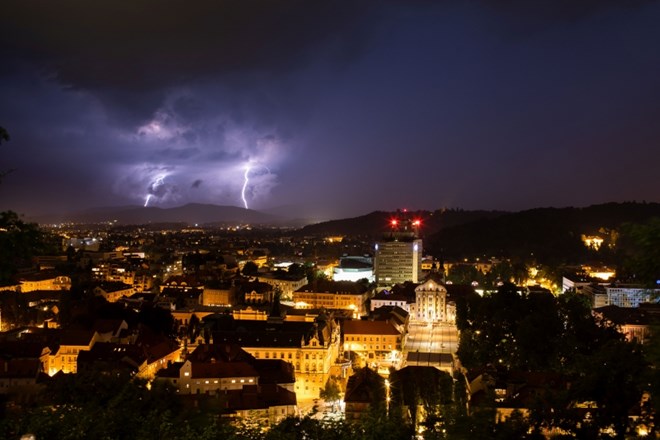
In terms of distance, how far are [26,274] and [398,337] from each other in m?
38.6

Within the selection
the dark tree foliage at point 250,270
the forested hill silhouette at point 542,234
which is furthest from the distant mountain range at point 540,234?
the dark tree foliage at point 250,270

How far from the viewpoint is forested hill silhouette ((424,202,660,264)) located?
9581 centimetres

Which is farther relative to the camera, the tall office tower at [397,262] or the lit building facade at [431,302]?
the tall office tower at [397,262]

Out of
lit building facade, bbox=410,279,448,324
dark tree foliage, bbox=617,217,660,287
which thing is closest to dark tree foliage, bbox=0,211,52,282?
dark tree foliage, bbox=617,217,660,287

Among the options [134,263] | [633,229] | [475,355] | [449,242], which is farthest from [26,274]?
[449,242]

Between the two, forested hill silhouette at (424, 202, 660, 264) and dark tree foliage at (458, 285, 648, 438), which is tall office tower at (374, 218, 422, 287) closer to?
forested hill silhouette at (424, 202, 660, 264)

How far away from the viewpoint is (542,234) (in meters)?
111

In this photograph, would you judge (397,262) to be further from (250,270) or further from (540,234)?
(540,234)

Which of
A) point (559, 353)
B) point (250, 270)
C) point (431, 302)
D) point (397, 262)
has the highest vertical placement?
point (397, 262)

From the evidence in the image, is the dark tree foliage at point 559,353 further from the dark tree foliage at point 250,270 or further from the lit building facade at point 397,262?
the dark tree foliage at point 250,270

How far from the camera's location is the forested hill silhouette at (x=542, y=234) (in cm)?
9581

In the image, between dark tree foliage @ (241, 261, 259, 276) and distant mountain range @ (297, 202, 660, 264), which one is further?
distant mountain range @ (297, 202, 660, 264)

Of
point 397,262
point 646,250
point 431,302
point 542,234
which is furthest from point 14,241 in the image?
point 542,234

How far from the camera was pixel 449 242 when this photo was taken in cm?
11831
